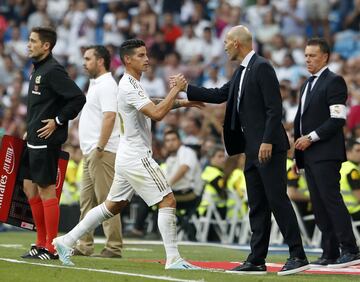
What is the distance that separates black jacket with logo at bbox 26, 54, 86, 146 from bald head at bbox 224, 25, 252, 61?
1798 mm

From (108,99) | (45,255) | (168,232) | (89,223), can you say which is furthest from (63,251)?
(108,99)

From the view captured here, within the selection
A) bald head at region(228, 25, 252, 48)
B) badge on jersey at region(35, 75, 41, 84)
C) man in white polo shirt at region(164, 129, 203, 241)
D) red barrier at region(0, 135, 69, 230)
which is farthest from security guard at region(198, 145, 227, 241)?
bald head at region(228, 25, 252, 48)

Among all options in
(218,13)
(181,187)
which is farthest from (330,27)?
(181,187)

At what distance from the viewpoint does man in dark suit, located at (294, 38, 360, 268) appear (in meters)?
10.9

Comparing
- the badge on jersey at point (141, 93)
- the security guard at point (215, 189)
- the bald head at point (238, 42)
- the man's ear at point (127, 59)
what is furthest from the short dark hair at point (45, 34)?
the security guard at point (215, 189)

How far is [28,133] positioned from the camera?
1116cm

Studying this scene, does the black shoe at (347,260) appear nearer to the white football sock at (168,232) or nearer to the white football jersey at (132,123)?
the white football sock at (168,232)

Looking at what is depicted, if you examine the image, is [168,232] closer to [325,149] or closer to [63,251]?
[63,251]

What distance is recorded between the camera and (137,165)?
33.8 feet

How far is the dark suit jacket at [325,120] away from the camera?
10906 millimetres

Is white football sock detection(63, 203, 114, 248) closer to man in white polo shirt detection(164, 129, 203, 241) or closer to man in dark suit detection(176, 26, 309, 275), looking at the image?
man in dark suit detection(176, 26, 309, 275)

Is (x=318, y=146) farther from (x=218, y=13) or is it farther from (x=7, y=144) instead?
(x=218, y=13)

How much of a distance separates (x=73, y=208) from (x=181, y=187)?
5.98 feet

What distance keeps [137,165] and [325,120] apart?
202cm
